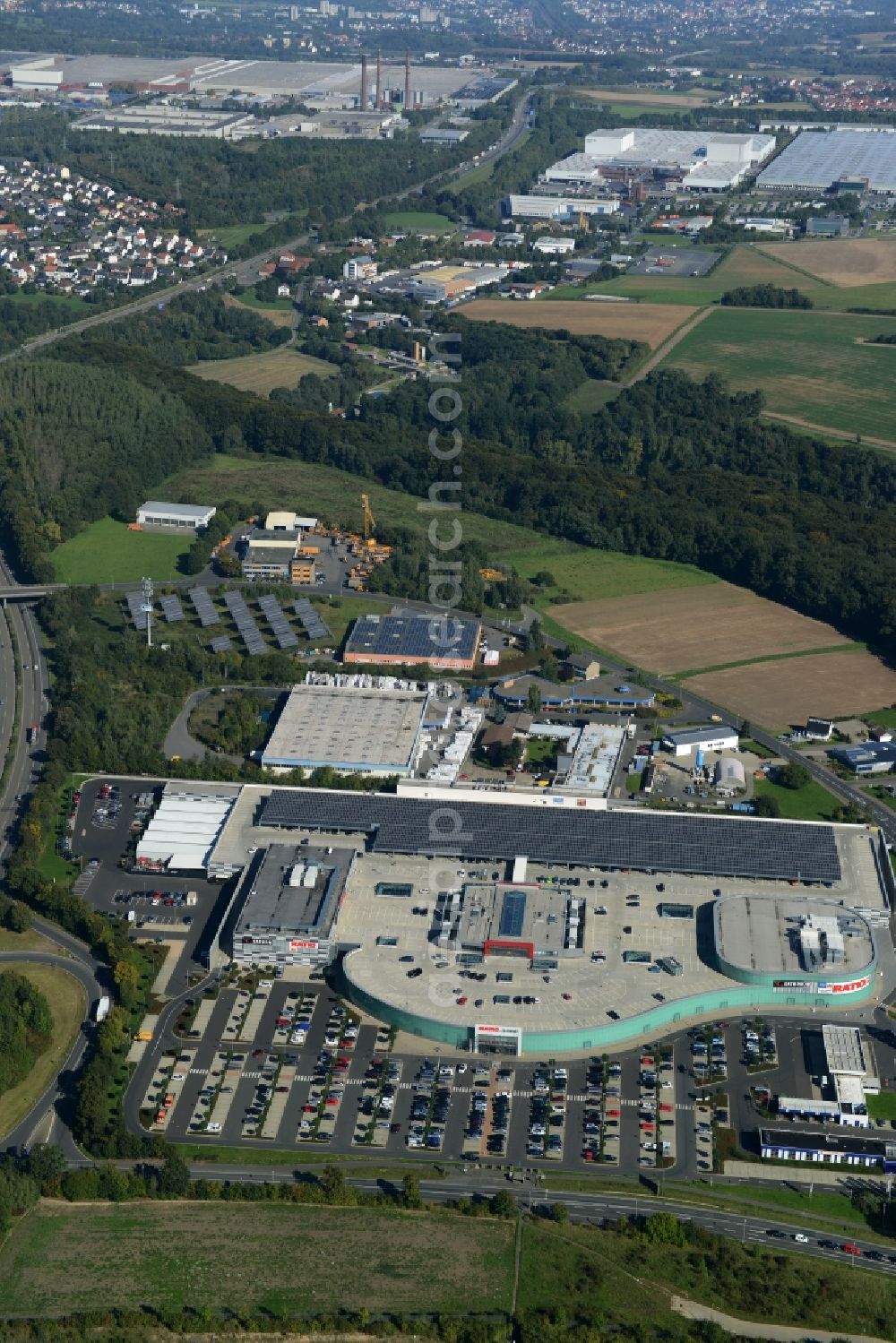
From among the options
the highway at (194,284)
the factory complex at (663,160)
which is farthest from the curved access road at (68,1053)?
the factory complex at (663,160)

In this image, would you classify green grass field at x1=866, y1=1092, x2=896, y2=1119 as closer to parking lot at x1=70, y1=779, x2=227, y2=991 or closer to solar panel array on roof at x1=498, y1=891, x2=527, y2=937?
solar panel array on roof at x1=498, y1=891, x2=527, y2=937

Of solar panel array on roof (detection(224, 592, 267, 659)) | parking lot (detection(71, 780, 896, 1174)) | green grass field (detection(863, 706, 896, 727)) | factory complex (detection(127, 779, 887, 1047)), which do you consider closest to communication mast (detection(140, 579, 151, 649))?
solar panel array on roof (detection(224, 592, 267, 659))

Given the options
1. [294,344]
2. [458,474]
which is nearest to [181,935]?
[458,474]

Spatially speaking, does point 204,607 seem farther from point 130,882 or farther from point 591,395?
point 591,395

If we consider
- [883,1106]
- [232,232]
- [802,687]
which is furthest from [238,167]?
[883,1106]

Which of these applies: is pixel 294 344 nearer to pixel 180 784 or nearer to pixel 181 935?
pixel 180 784

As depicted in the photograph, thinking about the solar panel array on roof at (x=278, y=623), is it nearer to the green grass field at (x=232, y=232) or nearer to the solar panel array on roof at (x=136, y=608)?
the solar panel array on roof at (x=136, y=608)
